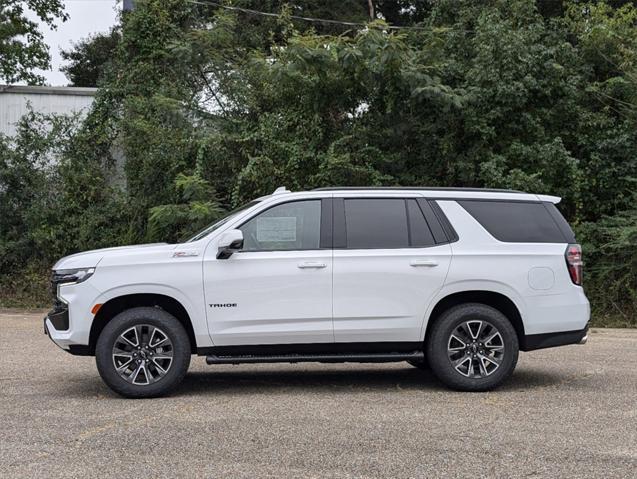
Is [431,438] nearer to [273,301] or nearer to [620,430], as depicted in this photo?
[620,430]

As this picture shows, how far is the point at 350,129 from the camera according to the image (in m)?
17.7

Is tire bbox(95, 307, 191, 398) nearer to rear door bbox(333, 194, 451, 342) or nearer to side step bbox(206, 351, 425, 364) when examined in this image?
side step bbox(206, 351, 425, 364)

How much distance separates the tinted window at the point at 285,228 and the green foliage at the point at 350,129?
27.7 feet

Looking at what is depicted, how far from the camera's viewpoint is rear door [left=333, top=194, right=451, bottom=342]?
26.1 feet

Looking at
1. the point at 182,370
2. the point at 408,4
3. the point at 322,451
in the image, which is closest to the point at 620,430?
the point at 322,451

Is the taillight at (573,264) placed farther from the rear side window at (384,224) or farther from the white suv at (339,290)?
the rear side window at (384,224)

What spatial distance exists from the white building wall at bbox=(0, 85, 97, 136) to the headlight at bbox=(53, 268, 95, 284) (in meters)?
13.3

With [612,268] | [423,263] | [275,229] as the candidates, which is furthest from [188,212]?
[423,263]

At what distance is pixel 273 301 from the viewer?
7.86 m

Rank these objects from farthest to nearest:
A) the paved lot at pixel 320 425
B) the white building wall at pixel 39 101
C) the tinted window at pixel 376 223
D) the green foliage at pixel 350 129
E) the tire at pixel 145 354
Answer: the white building wall at pixel 39 101 → the green foliage at pixel 350 129 → the tinted window at pixel 376 223 → the tire at pixel 145 354 → the paved lot at pixel 320 425

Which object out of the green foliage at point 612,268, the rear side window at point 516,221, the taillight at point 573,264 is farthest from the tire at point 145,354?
the green foliage at point 612,268

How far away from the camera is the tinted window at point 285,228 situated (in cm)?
805

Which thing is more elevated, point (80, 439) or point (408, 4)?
point (408, 4)

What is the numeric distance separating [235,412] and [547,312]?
323cm
